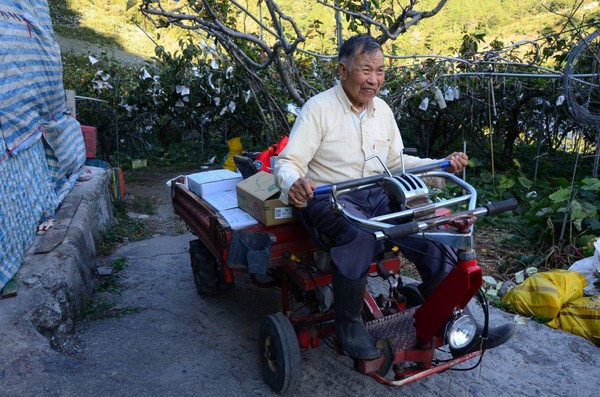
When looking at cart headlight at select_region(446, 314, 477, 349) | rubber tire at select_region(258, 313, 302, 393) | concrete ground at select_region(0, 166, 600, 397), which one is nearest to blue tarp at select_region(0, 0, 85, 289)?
Result: concrete ground at select_region(0, 166, 600, 397)

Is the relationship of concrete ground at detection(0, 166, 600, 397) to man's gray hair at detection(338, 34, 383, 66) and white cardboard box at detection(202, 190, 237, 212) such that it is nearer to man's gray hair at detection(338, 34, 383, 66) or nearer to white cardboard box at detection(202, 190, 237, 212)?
white cardboard box at detection(202, 190, 237, 212)

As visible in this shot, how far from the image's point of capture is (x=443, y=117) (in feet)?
34.1

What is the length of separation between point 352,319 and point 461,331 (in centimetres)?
58

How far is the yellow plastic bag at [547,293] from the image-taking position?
3900 mm

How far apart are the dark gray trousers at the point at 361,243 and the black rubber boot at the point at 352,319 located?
0.19ft

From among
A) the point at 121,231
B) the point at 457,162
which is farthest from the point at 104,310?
the point at 457,162

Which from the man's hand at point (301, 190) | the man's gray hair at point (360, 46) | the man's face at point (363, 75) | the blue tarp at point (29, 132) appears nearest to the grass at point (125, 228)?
the blue tarp at point (29, 132)

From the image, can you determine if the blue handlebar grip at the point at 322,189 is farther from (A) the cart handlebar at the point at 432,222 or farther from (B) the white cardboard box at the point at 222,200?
(B) the white cardboard box at the point at 222,200

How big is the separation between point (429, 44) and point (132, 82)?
6.53m

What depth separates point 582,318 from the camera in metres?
3.80

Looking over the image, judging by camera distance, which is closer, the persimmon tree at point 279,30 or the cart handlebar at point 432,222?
the cart handlebar at point 432,222

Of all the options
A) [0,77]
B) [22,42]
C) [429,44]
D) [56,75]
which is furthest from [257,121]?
[0,77]

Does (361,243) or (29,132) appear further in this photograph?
(29,132)

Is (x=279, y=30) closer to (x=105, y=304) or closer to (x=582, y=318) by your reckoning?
(x=105, y=304)
